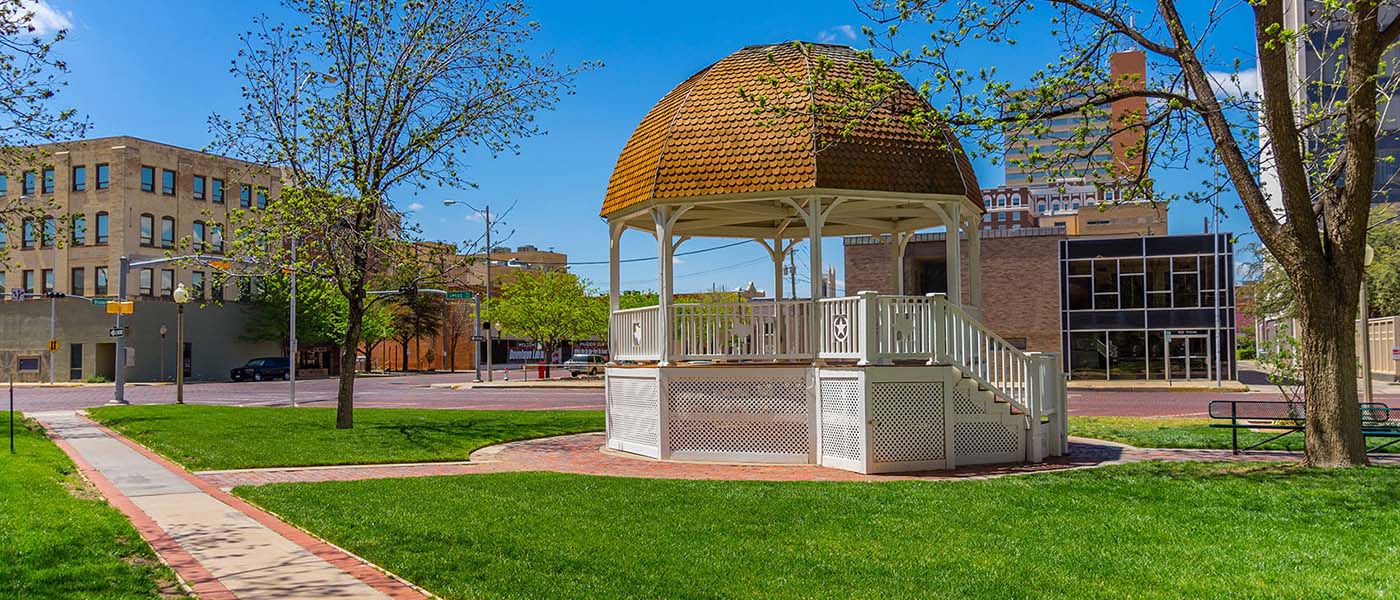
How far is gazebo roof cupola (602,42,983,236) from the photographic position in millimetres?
15414

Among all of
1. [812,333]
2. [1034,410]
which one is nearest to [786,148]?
[812,333]

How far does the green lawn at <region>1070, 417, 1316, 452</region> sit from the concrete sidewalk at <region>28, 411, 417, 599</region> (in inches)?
544

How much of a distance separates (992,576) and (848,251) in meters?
46.9

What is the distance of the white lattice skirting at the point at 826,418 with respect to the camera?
567 inches

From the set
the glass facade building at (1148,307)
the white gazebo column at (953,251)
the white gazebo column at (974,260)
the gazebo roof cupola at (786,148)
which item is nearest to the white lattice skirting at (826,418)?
the white gazebo column at (953,251)

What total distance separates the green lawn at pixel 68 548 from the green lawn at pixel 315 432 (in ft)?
12.0

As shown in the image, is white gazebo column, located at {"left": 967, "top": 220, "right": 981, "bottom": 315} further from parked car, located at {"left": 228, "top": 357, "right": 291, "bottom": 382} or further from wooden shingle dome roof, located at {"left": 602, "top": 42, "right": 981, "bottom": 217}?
parked car, located at {"left": 228, "top": 357, "right": 291, "bottom": 382}

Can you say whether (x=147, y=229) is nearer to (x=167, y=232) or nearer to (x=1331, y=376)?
(x=167, y=232)

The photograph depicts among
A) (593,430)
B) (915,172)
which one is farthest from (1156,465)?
(593,430)

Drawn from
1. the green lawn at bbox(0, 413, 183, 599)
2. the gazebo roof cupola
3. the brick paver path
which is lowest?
the brick paver path

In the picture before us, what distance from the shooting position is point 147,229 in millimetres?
64750

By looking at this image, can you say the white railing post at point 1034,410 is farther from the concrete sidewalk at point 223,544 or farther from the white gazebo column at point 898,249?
the concrete sidewalk at point 223,544

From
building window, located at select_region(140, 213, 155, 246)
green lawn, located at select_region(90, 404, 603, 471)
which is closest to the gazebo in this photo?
green lawn, located at select_region(90, 404, 603, 471)

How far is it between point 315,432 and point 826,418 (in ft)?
35.2
